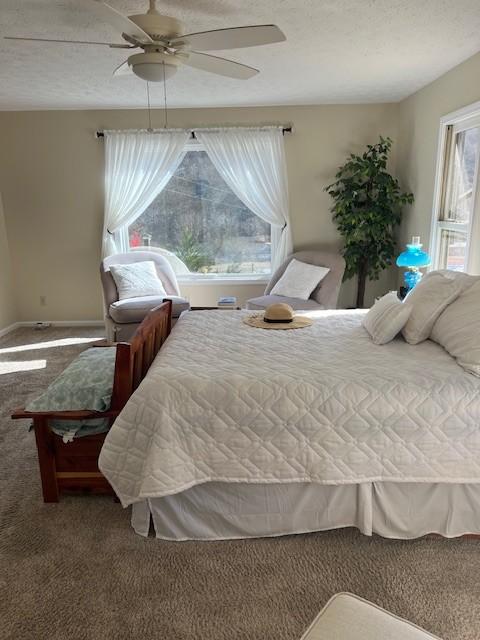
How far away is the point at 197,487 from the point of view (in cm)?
191

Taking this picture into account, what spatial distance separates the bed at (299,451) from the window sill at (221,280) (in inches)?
131

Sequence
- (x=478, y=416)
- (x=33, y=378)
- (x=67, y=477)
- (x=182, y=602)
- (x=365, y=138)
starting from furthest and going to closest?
(x=365, y=138), (x=33, y=378), (x=67, y=477), (x=478, y=416), (x=182, y=602)

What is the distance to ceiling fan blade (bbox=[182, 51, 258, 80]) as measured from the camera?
2293 mm

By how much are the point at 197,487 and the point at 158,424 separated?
13.3 inches

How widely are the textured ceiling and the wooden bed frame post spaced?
180 cm

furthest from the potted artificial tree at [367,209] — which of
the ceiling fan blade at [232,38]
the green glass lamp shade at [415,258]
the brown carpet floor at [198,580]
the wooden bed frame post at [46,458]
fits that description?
the wooden bed frame post at [46,458]

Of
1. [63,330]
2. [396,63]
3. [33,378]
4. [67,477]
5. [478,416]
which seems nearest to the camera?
[478,416]

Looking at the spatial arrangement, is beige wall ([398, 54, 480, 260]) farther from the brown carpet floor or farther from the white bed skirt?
the brown carpet floor

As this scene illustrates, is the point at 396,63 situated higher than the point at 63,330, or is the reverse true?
the point at 396,63

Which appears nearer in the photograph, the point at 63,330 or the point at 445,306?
the point at 445,306

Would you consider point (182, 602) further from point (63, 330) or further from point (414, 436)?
point (63, 330)

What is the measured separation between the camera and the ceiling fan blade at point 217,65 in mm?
2293

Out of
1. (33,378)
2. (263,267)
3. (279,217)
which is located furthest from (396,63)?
(33,378)

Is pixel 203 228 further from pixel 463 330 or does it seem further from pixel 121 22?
pixel 463 330
